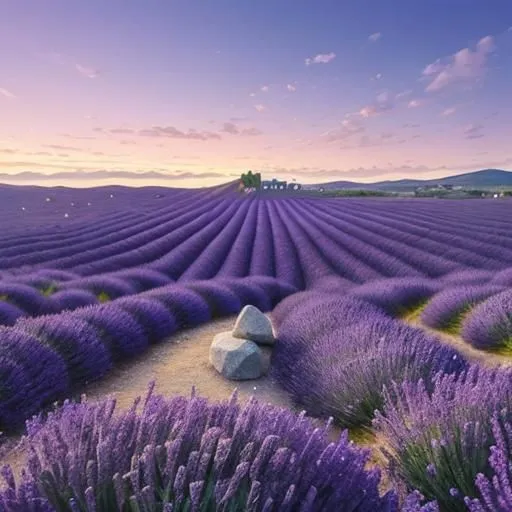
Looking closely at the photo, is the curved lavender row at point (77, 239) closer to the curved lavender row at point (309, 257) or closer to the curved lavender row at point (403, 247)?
the curved lavender row at point (309, 257)

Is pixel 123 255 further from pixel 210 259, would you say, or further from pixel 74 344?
pixel 74 344

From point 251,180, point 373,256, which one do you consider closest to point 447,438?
point 373,256

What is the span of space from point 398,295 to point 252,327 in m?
2.90

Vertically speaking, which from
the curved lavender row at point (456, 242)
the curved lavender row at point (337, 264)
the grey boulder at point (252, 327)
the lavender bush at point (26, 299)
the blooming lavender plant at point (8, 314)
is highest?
the grey boulder at point (252, 327)

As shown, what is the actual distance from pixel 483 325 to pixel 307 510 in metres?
3.75

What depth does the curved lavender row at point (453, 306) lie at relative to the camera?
206 inches

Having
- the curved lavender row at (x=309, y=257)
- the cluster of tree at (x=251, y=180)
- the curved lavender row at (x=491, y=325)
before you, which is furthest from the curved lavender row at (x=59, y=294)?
the cluster of tree at (x=251, y=180)

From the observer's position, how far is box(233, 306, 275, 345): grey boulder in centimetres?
437

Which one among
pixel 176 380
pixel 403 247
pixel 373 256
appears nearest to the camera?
pixel 176 380

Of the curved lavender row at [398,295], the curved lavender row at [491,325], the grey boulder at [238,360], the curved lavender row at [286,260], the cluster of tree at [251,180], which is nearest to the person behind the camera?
the grey boulder at [238,360]

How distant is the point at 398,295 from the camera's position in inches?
254

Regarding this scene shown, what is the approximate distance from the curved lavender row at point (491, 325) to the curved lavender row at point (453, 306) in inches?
22.0

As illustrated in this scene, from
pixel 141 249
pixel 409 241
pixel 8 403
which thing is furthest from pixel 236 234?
pixel 8 403

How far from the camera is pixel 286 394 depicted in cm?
351
